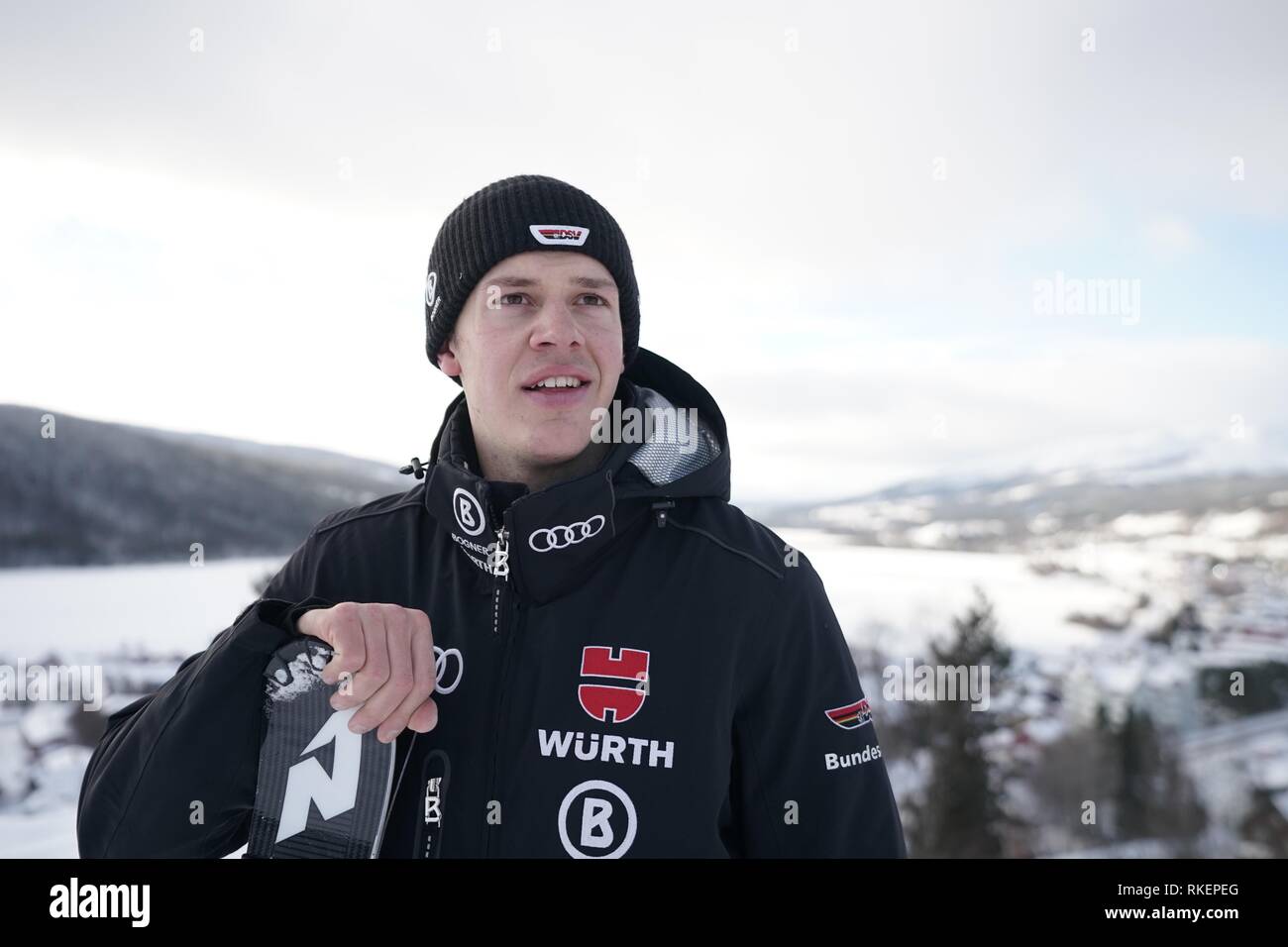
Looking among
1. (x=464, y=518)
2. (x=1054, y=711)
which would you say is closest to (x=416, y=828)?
(x=464, y=518)

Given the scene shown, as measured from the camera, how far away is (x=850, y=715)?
1.66 m

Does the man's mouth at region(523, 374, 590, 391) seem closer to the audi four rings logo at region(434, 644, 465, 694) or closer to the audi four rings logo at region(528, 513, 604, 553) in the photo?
the audi four rings logo at region(528, 513, 604, 553)

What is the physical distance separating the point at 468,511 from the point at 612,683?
1.43 feet

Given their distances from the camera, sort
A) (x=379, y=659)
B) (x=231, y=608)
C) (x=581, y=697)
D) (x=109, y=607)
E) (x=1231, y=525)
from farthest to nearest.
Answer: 1. (x=1231, y=525)
2. (x=109, y=607)
3. (x=231, y=608)
4. (x=581, y=697)
5. (x=379, y=659)

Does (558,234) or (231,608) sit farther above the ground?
(558,234)

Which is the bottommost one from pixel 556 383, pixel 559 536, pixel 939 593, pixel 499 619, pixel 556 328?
pixel 499 619

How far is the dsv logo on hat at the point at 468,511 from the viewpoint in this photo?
1.64m

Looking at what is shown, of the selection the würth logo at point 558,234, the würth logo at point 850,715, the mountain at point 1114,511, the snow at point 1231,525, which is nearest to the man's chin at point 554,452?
the würth logo at point 558,234

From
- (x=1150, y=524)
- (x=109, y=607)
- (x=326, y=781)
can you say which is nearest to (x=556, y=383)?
(x=326, y=781)

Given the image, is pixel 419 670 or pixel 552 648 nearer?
pixel 419 670

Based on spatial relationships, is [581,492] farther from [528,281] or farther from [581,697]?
[528,281]

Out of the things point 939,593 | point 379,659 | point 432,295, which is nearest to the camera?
point 379,659

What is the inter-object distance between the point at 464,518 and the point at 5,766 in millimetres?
22473

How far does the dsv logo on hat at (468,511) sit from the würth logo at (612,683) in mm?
319
